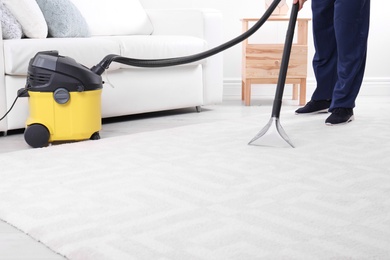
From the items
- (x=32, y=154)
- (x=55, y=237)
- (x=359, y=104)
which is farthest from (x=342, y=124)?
(x=55, y=237)

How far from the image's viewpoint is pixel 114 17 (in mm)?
3234

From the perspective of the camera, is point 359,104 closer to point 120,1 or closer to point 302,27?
point 302,27

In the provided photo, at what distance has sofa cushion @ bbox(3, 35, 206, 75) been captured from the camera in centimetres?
227

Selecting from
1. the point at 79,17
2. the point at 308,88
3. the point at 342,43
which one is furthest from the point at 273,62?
the point at 79,17

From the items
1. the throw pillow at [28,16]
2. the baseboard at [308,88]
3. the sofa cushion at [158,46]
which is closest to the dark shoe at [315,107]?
the sofa cushion at [158,46]

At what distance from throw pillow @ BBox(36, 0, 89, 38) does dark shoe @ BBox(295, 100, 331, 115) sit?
3.76 feet

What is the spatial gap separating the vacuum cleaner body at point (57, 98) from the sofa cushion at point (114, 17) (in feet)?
3.44

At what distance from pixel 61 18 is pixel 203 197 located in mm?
1618

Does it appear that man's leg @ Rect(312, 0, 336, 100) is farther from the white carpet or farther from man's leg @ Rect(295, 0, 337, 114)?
the white carpet

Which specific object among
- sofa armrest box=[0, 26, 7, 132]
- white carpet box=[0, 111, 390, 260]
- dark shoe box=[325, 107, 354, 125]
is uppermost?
sofa armrest box=[0, 26, 7, 132]

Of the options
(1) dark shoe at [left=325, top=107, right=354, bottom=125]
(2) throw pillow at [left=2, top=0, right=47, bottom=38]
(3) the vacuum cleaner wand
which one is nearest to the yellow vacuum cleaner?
(2) throw pillow at [left=2, top=0, right=47, bottom=38]

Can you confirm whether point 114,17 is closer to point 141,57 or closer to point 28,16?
point 141,57

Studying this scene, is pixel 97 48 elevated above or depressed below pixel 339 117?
above

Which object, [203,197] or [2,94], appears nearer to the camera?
[203,197]
